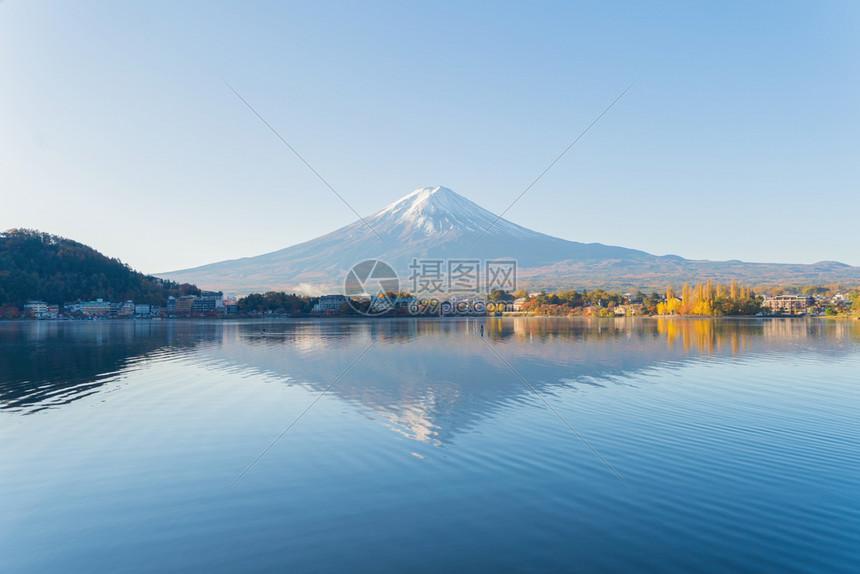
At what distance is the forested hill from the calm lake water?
141 metres

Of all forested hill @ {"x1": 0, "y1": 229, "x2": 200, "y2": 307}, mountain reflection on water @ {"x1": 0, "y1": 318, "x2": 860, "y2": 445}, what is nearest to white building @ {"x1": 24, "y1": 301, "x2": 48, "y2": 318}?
forested hill @ {"x1": 0, "y1": 229, "x2": 200, "y2": 307}

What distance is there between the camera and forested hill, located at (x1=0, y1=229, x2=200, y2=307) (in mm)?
129125

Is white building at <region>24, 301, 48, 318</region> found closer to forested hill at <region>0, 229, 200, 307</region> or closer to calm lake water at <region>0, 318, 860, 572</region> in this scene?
forested hill at <region>0, 229, 200, 307</region>

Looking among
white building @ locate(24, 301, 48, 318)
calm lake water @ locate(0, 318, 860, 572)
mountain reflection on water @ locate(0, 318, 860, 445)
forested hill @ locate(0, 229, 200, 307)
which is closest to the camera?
calm lake water @ locate(0, 318, 860, 572)

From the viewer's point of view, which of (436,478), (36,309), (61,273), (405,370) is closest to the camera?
(436,478)

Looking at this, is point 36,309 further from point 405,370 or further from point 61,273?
point 405,370

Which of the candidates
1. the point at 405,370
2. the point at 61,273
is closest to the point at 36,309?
the point at 61,273

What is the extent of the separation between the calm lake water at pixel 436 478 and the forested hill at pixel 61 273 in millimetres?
141227

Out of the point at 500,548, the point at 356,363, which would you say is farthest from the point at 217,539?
the point at 356,363

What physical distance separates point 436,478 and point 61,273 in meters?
171

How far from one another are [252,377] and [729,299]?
420 feet

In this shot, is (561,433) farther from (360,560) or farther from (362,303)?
(362,303)

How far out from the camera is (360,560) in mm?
6113

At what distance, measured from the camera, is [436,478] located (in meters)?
8.91
